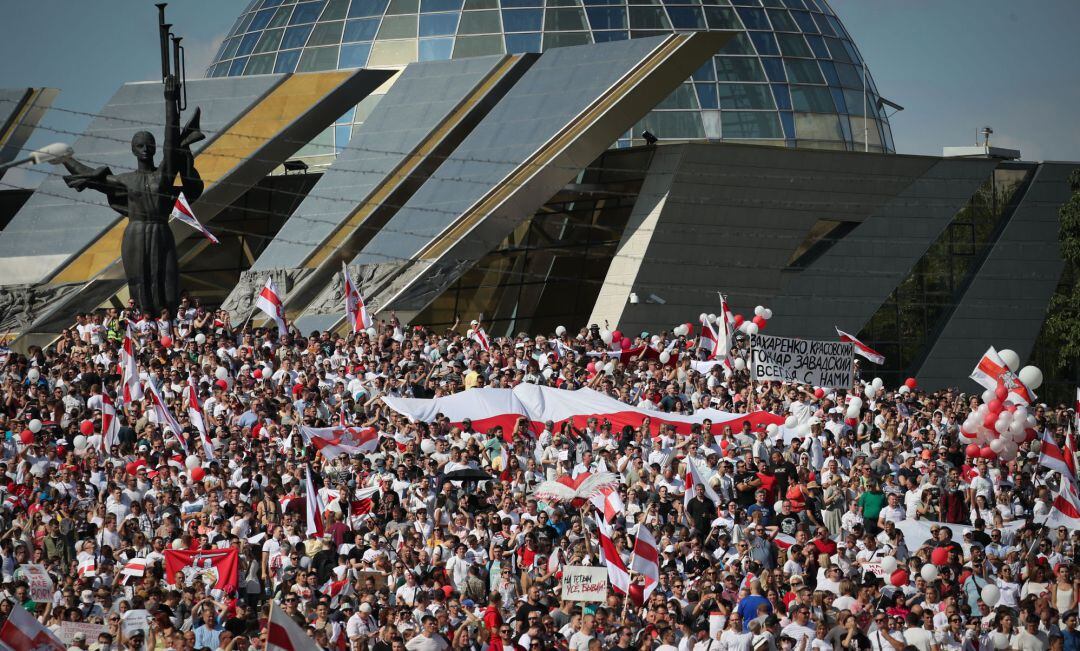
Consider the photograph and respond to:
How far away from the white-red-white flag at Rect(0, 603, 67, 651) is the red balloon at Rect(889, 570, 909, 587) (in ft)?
27.3

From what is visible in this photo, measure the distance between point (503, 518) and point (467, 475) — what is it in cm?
122

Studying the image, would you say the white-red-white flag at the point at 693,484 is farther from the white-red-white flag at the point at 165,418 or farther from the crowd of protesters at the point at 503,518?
the white-red-white flag at the point at 165,418

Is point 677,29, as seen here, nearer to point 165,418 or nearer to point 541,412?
point 541,412

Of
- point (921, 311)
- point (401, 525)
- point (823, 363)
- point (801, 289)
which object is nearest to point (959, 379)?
point (921, 311)

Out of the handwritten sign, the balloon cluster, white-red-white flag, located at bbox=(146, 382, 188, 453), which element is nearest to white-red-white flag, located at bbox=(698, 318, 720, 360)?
the balloon cluster

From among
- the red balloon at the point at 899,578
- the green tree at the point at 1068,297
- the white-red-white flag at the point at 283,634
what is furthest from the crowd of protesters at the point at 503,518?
the green tree at the point at 1068,297

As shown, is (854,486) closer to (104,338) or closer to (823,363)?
(823,363)

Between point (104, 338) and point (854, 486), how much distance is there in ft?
43.7

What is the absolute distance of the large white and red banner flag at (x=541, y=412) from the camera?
22172mm

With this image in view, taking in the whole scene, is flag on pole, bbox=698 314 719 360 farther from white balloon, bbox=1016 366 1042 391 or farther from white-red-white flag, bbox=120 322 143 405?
white-red-white flag, bbox=120 322 143 405

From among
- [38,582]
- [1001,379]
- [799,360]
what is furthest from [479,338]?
[38,582]

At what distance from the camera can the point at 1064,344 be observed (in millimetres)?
39969

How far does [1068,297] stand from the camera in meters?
39.7

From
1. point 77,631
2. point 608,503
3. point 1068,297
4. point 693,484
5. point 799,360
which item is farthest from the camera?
point 1068,297
